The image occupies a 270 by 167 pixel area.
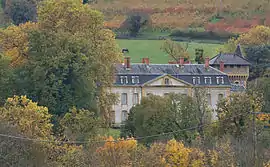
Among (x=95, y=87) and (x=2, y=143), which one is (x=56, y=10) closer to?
(x=95, y=87)

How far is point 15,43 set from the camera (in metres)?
54.3

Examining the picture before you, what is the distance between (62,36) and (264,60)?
1304 inches

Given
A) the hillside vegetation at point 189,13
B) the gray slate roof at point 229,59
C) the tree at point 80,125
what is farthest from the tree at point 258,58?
the tree at point 80,125

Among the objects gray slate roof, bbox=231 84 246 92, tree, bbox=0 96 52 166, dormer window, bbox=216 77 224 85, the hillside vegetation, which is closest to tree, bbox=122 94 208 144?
tree, bbox=0 96 52 166

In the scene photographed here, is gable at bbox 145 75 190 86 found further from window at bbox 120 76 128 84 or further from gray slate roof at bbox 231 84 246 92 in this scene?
gray slate roof at bbox 231 84 246 92

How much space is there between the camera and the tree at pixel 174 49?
82.9 m

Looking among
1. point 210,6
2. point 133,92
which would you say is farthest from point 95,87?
point 210,6

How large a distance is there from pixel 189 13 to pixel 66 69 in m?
51.5

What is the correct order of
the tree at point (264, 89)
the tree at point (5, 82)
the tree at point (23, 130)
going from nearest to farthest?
the tree at point (23, 130), the tree at point (5, 82), the tree at point (264, 89)

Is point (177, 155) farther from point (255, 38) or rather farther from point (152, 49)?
point (255, 38)

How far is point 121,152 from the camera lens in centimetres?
4019

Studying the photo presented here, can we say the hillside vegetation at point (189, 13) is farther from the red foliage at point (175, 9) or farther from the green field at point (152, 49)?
the green field at point (152, 49)

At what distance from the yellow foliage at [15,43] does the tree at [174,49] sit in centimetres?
2873

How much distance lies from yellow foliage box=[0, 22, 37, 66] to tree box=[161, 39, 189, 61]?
2873 centimetres
